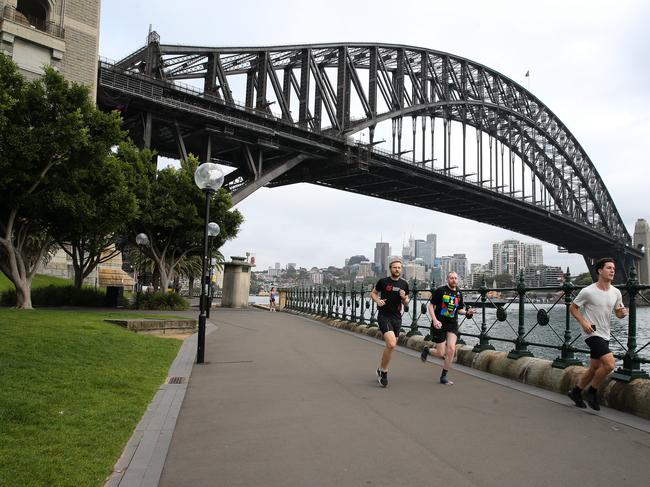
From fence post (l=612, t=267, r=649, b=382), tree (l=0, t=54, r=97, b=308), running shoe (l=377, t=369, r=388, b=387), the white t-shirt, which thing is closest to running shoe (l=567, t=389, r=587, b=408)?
fence post (l=612, t=267, r=649, b=382)

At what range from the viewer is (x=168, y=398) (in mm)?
6223

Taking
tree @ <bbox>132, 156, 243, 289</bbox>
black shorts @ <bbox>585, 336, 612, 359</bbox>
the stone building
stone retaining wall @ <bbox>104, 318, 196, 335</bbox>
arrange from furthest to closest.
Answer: the stone building → tree @ <bbox>132, 156, 243, 289</bbox> → stone retaining wall @ <bbox>104, 318, 196, 335</bbox> → black shorts @ <bbox>585, 336, 612, 359</bbox>

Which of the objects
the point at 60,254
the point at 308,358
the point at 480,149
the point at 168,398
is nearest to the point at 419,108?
the point at 480,149

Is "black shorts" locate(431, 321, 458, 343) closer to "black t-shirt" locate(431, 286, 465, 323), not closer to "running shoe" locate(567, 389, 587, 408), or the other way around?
"black t-shirt" locate(431, 286, 465, 323)

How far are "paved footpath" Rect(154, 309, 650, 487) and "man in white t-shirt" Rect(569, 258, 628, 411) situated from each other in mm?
385

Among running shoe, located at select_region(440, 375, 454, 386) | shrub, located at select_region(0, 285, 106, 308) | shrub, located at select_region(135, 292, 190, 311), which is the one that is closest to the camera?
running shoe, located at select_region(440, 375, 454, 386)

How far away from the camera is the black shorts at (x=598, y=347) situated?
18.1 feet

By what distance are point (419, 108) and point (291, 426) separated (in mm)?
60108

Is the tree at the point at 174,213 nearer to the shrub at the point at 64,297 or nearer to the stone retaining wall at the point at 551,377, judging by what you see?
the shrub at the point at 64,297

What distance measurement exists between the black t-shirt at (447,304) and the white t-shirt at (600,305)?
225 cm

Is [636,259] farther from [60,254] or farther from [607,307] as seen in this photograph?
[607,307]

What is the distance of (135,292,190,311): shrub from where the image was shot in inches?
1003

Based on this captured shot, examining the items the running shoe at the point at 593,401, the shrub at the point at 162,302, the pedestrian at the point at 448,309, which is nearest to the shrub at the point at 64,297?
the shrub at the point at 162,302

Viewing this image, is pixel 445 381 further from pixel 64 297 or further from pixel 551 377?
pixel 64 297
